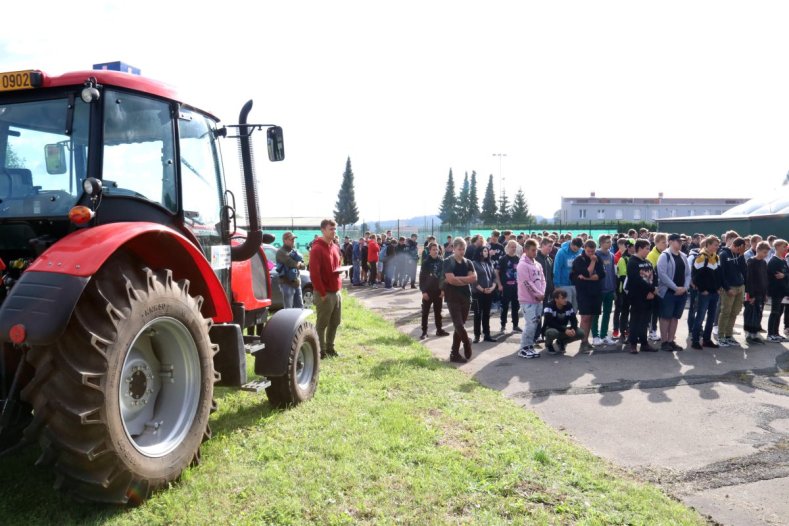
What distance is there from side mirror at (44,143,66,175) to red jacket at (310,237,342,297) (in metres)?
4.51

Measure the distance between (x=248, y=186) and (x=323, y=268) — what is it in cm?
323

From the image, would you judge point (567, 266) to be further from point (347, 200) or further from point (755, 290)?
point (347, 200)

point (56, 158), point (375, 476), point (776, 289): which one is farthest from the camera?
point (776, 289)

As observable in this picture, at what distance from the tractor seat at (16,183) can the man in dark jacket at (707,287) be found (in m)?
9.60

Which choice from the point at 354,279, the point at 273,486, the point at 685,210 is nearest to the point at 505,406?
the point at 273,486

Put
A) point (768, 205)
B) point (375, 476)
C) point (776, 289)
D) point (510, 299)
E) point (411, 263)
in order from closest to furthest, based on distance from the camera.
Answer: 1. point (375, 476)
2. point (776, 289)
3. point (510, 299)
4. point (411, 263)
5. point (768, 205)

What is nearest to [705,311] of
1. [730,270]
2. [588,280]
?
[730,270]

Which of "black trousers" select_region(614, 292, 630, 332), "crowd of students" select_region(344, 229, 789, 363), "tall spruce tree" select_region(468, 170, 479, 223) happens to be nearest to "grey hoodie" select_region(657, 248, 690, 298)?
"crowd of students" select_region(344, 229, 789, 363)

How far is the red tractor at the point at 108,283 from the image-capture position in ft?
9.34

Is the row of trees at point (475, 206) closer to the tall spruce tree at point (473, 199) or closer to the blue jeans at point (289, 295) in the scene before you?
the tall spruce tree at point (473, 199)

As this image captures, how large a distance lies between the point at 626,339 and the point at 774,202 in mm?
24488

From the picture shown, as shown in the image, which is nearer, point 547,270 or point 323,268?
point 323,268

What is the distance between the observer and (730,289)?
9.63 meters

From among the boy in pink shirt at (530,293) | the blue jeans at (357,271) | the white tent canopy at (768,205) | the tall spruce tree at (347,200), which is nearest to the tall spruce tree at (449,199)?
the tall spruce tree at (347,200)
